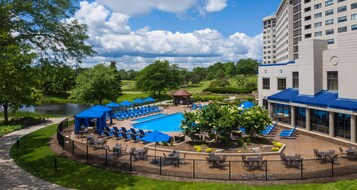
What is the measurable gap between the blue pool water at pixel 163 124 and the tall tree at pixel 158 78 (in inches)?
1095

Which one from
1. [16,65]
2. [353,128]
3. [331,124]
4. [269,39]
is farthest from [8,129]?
[269,39]

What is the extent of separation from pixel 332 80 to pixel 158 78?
1931 inches

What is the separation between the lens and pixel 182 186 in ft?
47.8

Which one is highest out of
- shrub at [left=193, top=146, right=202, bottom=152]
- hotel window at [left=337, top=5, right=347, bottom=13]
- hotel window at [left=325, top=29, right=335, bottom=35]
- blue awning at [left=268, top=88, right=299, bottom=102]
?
hotel window at [left=337, top=5, right=347, bottom=13]

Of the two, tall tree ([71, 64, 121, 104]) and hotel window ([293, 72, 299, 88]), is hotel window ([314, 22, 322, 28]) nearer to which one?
hotel window ([293, 72, 299, 88])

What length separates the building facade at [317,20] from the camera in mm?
59250

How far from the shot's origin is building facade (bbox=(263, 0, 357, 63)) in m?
59.2

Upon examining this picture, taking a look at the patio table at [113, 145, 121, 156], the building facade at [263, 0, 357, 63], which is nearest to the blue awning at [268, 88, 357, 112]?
the patio table at [113, 145, 121, 156]

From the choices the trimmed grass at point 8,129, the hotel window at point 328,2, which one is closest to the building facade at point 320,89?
the trimmed grass at point 8,129

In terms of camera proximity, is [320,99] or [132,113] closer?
[320,99]

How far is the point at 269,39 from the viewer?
137000 millimetres

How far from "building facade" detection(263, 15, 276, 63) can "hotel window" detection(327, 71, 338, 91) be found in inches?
4402

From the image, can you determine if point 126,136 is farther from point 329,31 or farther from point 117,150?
point 329,31

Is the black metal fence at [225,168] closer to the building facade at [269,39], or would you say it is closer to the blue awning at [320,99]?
the blue awning at [320,99]
